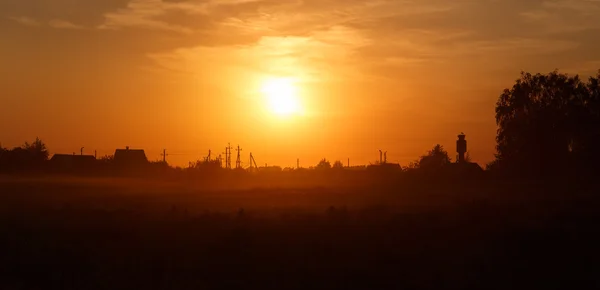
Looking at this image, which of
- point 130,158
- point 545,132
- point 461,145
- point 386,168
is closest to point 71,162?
point 130,158

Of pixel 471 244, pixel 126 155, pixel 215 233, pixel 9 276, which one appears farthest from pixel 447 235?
pixel 126 155

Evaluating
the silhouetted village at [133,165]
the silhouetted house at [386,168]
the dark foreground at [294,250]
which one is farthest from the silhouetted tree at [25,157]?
the dark foreground at [294,250]

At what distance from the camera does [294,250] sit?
2950 cm

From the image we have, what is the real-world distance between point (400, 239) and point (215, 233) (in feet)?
24.3

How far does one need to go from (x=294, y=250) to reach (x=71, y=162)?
84.1 metres

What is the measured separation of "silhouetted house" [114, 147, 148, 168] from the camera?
114019 millimetres

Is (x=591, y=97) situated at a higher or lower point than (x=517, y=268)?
higher

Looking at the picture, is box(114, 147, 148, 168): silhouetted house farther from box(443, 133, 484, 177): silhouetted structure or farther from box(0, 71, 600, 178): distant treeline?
box(443, 133, 484, 177): silhouetted structure

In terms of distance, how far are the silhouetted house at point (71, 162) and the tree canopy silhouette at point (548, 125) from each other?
5415 cm

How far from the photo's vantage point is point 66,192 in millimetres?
57938

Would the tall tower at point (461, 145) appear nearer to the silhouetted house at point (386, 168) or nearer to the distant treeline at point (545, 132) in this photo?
the distant treeline at point (545, 132)

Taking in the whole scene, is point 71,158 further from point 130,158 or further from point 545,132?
point 545,132

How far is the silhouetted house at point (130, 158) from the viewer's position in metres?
114

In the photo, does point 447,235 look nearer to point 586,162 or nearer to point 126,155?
point 586,162
